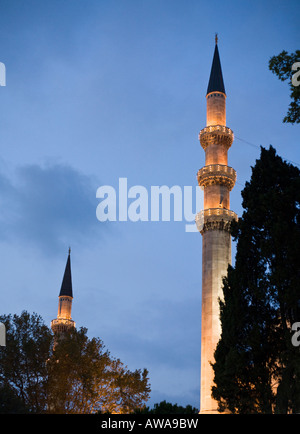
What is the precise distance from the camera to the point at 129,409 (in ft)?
127

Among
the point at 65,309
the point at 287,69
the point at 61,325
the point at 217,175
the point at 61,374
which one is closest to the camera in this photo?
the point at 287,69

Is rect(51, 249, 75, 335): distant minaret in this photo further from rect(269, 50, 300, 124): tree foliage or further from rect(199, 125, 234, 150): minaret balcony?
rect(269, 50, 300, 124): tree foliage

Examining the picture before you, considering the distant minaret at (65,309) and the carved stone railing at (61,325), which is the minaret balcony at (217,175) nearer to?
the carved stone railing at (61,325)

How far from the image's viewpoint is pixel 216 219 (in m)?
42.2

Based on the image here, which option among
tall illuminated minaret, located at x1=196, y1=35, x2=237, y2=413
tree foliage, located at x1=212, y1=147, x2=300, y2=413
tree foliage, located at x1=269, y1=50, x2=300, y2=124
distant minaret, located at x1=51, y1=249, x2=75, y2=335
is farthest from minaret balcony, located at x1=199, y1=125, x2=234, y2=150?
distant minaret, located at x1=51, y1=249, x2=75, y2=335

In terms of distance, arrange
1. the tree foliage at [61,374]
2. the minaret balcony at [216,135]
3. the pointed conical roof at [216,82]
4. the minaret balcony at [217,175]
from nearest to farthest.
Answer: the tree foliage at [61,374]
the minaret balcony at [217,175]
the minaret balcony at [216,135]
the pointed conical roof at [216,82]

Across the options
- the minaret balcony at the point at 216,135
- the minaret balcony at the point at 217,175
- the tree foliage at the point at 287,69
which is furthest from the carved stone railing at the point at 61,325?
the tree foliage at the point at 287,69

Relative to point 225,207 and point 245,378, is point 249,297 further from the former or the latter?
point 225,207

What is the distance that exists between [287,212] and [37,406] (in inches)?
859

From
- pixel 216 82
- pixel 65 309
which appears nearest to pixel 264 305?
pixel 216 82

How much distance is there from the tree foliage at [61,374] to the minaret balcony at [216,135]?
18803 millimetres

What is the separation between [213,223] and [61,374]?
16190mm

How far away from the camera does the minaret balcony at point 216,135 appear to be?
44438 mm

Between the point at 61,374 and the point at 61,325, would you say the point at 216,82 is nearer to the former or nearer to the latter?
the point at 61,374
